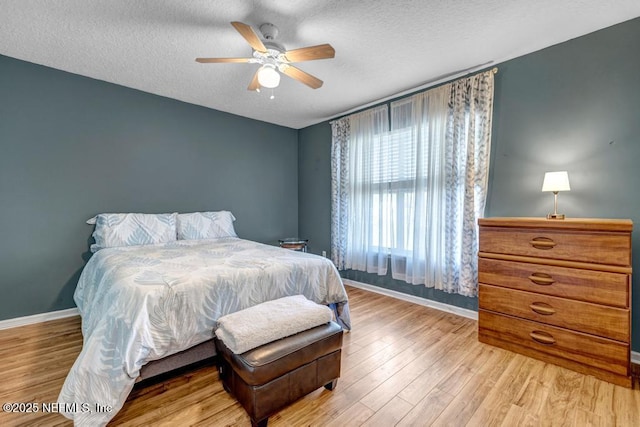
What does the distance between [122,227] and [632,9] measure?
4647 mm

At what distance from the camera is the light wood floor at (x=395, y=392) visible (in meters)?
1.48

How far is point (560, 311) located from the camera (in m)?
1.96

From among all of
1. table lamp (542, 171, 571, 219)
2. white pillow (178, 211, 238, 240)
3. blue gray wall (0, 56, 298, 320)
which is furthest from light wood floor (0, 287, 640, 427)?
white pillow (178, 211, 238, 240)

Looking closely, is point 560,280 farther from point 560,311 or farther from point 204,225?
point 204,225

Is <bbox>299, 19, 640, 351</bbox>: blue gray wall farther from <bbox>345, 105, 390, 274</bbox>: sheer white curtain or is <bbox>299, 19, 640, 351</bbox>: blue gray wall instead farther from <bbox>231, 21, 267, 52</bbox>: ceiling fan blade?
<bbox>231, 21, 267, 52</bbox>: ceiling fan blade

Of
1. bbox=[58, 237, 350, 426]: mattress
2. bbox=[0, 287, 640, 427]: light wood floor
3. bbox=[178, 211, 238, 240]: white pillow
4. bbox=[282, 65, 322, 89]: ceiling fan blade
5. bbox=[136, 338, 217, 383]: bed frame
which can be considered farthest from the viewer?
bbox=[178, 211, 238, 240]: white pillow

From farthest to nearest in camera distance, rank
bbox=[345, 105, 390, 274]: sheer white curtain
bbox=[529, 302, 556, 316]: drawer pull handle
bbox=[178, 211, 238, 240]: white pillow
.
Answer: bbox=[345, 105, 390, 274]: sheer white curtain, bbox=[178, 211, 238, 240]: white pillow, bbox=[529, 302, 556, 316]: drawer pull handle

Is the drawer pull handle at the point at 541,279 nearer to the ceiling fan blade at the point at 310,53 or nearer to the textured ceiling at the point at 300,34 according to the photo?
the textured ceiling at the point at 300,34

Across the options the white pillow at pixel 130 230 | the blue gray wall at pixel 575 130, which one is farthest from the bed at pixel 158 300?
the blue gray wall at pixel 575 130

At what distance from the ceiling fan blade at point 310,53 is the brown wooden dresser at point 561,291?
1826mm

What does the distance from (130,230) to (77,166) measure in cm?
90

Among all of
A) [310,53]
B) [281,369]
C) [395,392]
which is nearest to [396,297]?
[395,392]

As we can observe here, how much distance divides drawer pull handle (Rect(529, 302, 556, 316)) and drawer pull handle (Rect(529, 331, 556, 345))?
150 millimetres

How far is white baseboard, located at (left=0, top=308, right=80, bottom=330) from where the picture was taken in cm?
259
